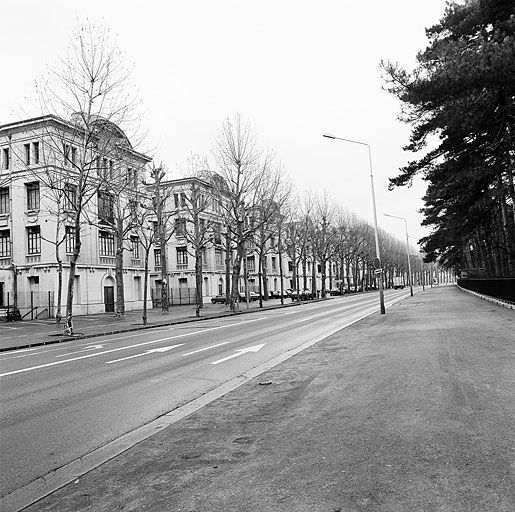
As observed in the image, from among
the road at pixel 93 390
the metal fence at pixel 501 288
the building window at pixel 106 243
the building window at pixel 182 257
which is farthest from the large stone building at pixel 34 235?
the metal fence at pixel 501 288

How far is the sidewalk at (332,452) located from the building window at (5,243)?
36765 mm

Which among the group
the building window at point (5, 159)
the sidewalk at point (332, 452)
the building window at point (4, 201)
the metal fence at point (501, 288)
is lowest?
the sidewalk at point (332, 452)

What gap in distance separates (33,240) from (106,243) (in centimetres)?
635

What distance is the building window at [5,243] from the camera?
39.2 m

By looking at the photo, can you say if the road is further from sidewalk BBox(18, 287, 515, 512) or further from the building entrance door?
the building entrance door

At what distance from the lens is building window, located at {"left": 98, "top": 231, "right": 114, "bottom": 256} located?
42.7m

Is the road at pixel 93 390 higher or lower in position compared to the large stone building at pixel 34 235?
lower

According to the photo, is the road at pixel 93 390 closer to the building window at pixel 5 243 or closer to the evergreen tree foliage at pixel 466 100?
the evergreen tree foliage at pixel 466 100

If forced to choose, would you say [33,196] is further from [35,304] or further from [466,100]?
[466,100]

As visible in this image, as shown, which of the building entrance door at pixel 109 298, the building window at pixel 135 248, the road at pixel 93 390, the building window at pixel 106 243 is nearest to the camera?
the road at pixel 93 390

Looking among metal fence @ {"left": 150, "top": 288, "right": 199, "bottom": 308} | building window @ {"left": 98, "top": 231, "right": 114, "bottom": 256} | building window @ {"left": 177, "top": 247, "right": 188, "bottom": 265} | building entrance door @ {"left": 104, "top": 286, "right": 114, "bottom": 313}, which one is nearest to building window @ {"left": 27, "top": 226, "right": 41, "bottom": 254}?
building window @ {"left": 98, "top": 231, "right": 114, "bottom": 256}

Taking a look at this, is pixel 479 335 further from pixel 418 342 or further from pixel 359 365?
pixel 359 365

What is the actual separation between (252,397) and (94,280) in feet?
118

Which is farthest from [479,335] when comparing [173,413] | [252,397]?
[173,413]
